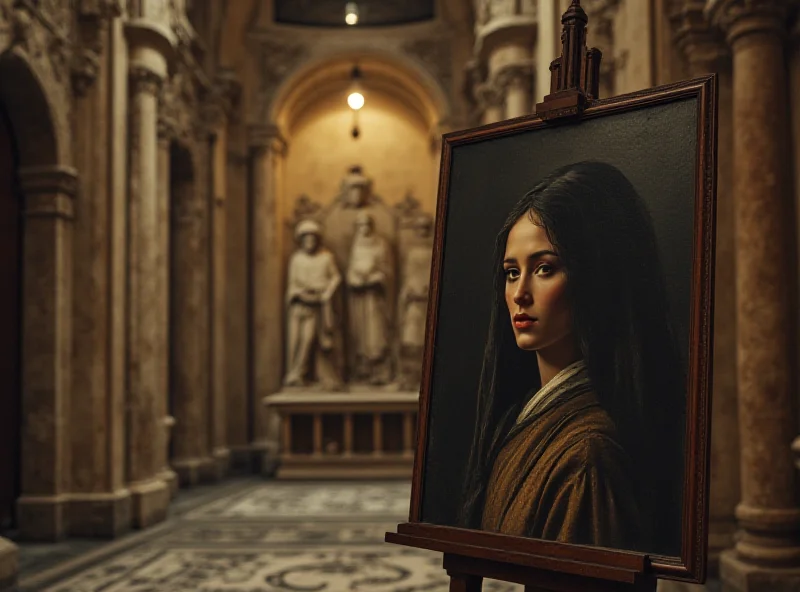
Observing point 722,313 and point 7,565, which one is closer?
point 7,565

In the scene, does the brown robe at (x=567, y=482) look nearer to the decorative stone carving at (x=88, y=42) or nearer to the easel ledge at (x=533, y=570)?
the easel ledge at (x=533, y=570)

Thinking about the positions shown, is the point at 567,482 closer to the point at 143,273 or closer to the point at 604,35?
the point at 604,35

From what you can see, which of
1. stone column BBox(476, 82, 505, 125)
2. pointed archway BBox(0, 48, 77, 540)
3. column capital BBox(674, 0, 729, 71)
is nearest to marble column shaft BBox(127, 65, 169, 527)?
pointed archway BBox(0, 48, 77, 540)

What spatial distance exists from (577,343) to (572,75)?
3.03ft

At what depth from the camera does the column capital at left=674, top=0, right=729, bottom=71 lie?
5.95m

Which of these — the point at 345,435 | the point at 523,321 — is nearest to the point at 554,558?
the point at 523,321

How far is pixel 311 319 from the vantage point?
46.3ft

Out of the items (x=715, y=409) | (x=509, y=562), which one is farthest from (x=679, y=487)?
(x=715, y=409)

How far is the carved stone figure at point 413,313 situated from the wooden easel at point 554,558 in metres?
10.7

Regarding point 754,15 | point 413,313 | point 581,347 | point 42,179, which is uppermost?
point 754,15

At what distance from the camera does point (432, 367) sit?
349 centimetres

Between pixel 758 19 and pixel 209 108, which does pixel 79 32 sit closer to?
pixel 209 108

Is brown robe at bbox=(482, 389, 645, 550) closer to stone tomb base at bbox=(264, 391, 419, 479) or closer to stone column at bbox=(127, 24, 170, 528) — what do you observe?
stone column at bbox=(127, 24, 170, 528)

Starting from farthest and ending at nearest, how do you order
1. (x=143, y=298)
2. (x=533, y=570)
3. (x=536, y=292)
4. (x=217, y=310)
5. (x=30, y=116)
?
(x=217, y=310) → (x=143, y=298) → (x=30, y=116) → (x=536, y=292) → (x=533, y=570)
